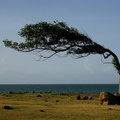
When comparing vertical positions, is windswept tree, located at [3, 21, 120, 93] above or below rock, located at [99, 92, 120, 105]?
above

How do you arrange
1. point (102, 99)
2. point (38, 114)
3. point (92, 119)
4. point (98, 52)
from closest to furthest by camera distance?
point (92, 119), point (38, 114), point (102, 99), point (98, 52)

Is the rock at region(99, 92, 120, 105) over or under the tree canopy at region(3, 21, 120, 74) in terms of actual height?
under

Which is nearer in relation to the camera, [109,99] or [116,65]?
[109,99]

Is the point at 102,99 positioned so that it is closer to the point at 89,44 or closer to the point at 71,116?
the point at 89,44

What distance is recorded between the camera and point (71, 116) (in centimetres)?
1866

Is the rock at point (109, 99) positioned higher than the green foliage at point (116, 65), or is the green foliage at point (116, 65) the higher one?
the green foliage at point (116, 65)

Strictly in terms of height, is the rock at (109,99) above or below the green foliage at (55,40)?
below

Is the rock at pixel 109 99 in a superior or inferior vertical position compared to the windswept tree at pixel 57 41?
inferior

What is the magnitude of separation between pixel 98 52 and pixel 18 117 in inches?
671

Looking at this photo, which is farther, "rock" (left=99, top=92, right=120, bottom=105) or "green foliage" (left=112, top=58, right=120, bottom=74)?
"green foliage" (left=112, top=58, right=120, bottom=74)

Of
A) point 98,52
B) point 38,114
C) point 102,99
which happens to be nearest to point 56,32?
point 98,52

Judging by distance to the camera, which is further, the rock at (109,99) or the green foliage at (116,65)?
the green foliage at (116,65)

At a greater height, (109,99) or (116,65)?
(116,65)

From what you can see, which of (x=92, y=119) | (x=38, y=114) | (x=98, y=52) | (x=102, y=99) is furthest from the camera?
(x=98, y=52)
